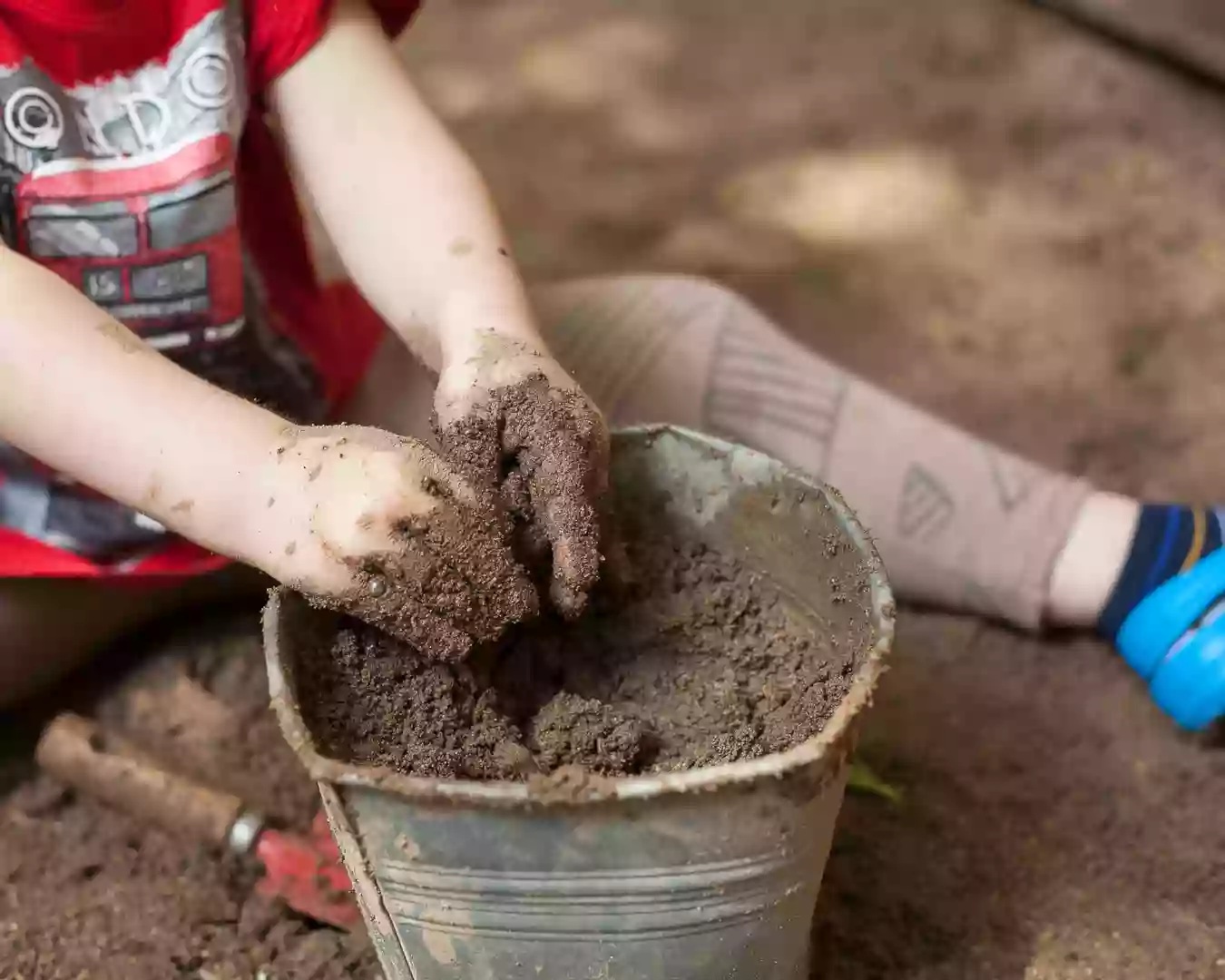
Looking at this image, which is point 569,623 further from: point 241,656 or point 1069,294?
point 1069,294

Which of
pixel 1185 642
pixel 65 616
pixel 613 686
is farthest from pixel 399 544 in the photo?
pixel 1185 642

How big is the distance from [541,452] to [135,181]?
0.37m

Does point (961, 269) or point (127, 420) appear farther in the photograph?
point (961, 269)

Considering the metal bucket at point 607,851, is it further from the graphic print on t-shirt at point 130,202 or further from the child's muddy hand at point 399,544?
the graphic print on t-shirt at point 130,202

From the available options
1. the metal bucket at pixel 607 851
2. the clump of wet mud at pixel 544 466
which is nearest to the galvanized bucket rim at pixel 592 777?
the metal bucket at pixel 607 851

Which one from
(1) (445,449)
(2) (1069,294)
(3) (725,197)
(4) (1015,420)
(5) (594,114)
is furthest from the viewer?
(5) (594,114)

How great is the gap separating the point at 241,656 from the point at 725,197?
77 centimetres

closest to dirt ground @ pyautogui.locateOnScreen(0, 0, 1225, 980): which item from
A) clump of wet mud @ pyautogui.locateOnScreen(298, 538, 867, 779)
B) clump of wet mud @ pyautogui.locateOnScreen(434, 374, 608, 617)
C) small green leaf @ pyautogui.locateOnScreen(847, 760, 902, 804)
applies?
small green leaf @ pyautogui.locateOnScreen(847, 760, 902, 804)

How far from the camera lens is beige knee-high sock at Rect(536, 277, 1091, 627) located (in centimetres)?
94

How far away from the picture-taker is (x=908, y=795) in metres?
0.85

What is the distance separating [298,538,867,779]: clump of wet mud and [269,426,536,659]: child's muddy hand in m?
0.04

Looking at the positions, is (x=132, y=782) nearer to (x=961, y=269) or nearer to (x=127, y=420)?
(x=127, y=420)

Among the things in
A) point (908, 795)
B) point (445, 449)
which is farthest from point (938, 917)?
point (445, 449)

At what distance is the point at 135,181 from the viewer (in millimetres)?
824
